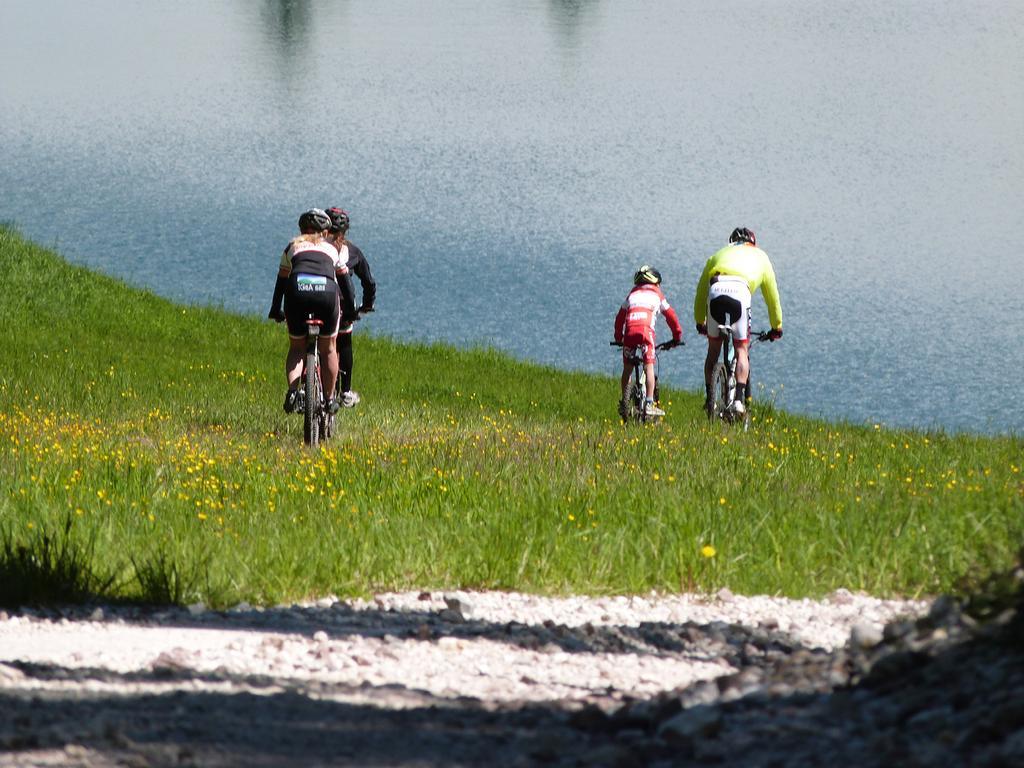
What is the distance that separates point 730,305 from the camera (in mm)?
14828

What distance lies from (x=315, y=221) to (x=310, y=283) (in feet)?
1.78

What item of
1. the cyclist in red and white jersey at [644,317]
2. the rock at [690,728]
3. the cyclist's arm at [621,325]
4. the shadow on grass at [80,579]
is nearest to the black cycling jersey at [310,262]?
the cyclist in red and white jersey at [644,317]

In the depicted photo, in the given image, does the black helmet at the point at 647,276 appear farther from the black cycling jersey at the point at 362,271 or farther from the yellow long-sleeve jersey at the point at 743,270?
the black cycling jersey at the point at 362,271

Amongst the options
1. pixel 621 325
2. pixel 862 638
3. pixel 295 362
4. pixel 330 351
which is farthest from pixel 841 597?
pixel 621 325

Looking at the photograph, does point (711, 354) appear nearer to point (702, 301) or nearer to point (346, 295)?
point (702, 301)

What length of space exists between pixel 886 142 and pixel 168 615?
48463 millimetres

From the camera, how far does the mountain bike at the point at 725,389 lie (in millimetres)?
15367

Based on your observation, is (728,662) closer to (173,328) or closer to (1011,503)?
(1011,503)

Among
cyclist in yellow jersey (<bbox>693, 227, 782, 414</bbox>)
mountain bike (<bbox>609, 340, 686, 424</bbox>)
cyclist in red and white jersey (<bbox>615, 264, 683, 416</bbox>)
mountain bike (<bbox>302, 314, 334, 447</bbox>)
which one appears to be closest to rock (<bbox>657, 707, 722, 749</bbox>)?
mountain bike (<bbox>302, 314, 334, 447</bbox>)

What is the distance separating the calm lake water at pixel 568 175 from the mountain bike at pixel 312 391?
8466 millimetres

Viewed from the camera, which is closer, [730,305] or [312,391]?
[312,391]

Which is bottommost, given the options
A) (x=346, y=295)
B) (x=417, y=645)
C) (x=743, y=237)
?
(x=417, y=645)

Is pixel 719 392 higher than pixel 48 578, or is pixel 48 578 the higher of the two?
pixel 719 392

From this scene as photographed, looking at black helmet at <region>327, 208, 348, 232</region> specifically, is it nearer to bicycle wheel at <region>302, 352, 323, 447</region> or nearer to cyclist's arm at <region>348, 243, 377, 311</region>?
cyclist's arm at <region>348, 243, 377, 311</region>
